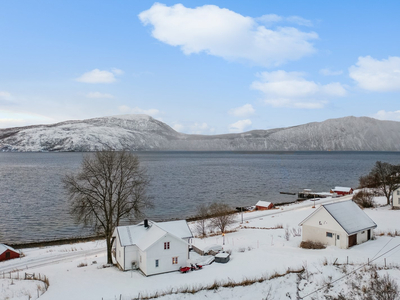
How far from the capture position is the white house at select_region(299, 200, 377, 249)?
2758 centimetres

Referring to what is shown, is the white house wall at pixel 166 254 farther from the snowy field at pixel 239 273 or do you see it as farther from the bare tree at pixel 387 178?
the bare tree at pixel 387 178

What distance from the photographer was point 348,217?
29.2 m

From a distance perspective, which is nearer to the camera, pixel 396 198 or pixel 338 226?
pixel 338 226

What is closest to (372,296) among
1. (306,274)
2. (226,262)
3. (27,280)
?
(306,274)

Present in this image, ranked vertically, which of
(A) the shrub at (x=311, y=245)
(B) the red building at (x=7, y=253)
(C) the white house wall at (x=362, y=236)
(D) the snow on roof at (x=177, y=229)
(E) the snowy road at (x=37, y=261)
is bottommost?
(E) the snowy road at (x=37, y=261)

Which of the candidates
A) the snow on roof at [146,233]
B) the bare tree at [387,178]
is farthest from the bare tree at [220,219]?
the bare tree at [387,178]

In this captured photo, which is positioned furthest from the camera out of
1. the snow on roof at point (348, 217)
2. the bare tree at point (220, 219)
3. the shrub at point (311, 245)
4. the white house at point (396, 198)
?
the white house at point (396, 198)

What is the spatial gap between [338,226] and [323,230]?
1731mm

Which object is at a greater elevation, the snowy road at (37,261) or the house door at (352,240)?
the house door at (352,240)

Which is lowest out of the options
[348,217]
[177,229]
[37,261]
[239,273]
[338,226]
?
[37,261]

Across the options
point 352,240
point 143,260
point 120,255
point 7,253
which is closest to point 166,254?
point 143,260

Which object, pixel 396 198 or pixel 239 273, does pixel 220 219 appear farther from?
pixel 396 198

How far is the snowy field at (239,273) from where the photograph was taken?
18.5m

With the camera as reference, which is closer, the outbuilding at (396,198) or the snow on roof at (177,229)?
the snow on roof at (177,229)
